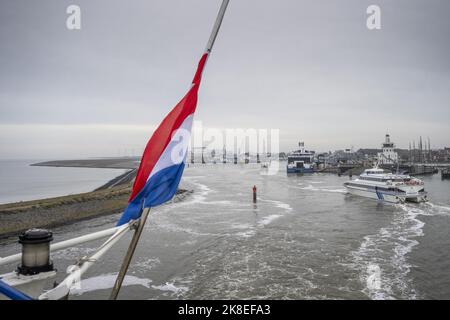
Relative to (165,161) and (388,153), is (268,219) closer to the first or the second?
(165,161)

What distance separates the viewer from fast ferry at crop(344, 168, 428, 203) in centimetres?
4088

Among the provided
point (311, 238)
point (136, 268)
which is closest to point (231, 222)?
point (311, 238)

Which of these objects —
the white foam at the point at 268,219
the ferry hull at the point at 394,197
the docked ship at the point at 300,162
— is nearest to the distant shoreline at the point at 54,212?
the white foam at the point at 268,219

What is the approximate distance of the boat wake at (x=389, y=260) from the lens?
45.2 ft

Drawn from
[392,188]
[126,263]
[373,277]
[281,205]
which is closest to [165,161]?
[126,263]

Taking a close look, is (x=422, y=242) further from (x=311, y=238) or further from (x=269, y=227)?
(x=269, y=227)

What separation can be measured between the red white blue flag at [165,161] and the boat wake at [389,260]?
12576 millimetres

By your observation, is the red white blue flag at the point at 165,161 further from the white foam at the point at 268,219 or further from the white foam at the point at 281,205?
the white foam at the point at 281,205

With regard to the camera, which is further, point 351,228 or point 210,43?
point 351,228

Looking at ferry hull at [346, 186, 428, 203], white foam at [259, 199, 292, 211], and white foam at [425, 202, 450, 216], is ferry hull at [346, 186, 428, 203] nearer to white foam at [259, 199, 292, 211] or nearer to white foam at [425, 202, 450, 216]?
white foam at [425, 202, 450, 216]

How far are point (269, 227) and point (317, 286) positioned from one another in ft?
→ 41.4

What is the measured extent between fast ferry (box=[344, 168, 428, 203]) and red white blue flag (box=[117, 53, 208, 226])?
4377 centimetres

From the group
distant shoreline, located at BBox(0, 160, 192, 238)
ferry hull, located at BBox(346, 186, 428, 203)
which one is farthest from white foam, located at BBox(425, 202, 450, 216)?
distant shoreline, located at BBox(0, 160, 192, 238)

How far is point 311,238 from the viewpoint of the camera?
75.6 ft
